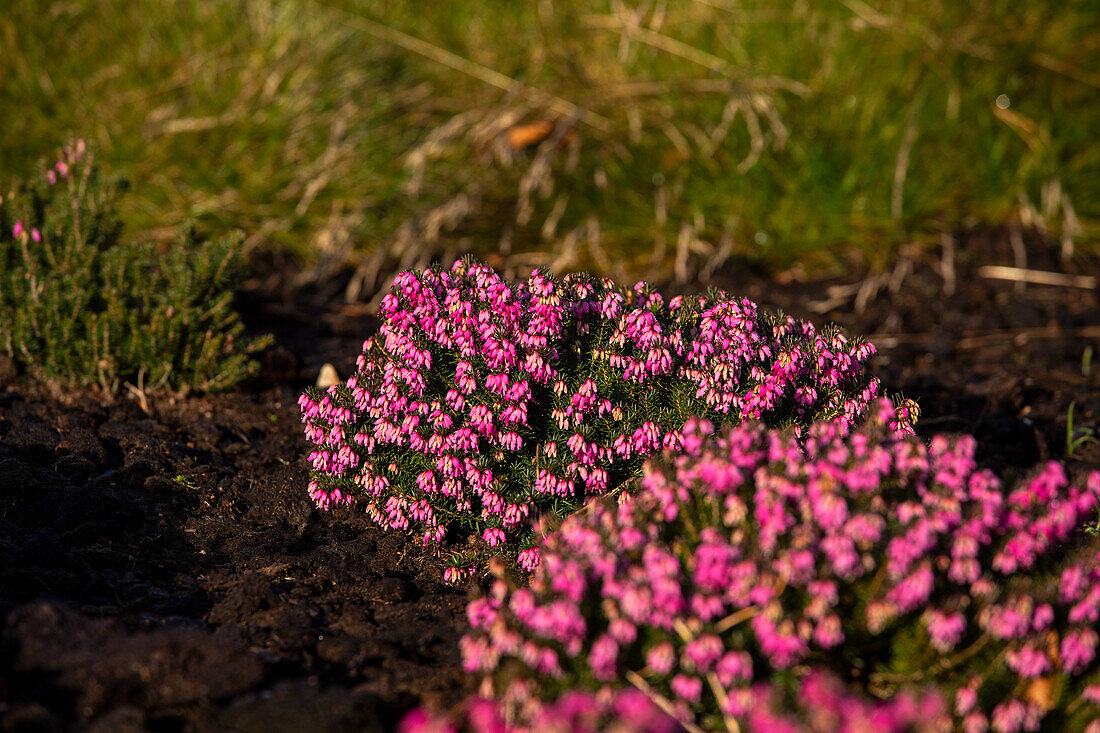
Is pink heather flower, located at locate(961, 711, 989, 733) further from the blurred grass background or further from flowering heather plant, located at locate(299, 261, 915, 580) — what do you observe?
the blurred grass background

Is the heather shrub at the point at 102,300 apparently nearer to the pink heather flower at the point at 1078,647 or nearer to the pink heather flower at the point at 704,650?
the pink heather flower at the point at 704,650

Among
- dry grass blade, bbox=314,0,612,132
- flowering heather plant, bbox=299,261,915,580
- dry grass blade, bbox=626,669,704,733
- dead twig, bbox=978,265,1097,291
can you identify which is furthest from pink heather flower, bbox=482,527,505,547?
dead twig, bbox=978,265,1097,291

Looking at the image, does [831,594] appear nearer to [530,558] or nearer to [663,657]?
[663,657]

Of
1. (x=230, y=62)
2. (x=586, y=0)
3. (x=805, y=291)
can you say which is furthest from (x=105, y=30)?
(x=805, y=291)

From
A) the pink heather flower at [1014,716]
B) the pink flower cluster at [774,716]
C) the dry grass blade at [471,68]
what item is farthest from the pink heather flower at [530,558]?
the dry grass blade at [471,68]

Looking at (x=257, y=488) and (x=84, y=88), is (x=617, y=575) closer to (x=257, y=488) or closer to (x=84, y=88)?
(x=257, y=488)

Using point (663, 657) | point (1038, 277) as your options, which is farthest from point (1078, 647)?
point (1038, 277)
